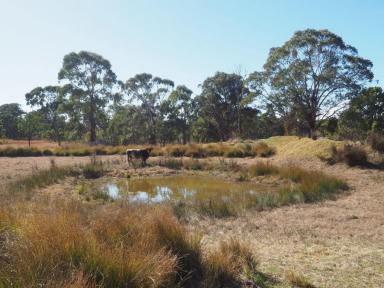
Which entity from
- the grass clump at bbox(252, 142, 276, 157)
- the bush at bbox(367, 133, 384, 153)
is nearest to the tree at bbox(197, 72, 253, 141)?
the grass clump at bbox(252, 142, 276, 157)

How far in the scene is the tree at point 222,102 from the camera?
2021 inches

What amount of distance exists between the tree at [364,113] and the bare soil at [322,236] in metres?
23.0

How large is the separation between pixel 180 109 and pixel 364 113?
2381cm

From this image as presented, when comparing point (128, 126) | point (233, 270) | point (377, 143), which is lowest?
point (233, 270)

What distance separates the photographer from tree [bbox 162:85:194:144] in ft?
171

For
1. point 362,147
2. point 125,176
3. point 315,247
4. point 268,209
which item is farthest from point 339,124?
point 315,247

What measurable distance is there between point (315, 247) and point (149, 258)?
345 centimetres

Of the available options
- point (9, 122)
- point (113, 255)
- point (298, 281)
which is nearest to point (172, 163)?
point (298, 281)

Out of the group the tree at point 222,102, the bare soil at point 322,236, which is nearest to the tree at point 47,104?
the tree at point 222,102

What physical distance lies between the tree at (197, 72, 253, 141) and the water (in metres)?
34.2

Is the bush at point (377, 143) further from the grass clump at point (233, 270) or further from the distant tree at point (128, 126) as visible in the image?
the distant tree at point (128, 126)

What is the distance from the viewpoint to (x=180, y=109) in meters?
53.3

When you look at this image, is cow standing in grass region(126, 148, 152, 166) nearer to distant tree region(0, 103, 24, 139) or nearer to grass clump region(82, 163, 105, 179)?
grass clump region(82, 163, 105, 179)

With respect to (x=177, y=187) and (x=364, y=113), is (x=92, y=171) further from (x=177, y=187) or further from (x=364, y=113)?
(x=364, y=113)
